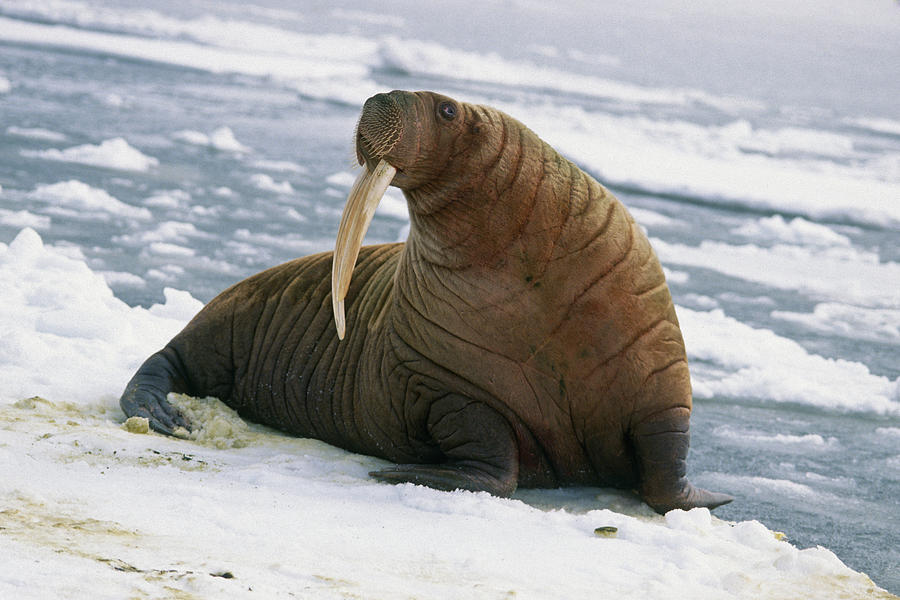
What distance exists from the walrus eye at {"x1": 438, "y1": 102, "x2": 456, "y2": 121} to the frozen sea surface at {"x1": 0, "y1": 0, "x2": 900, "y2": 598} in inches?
43.4

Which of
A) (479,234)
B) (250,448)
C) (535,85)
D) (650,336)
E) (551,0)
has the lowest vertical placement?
(250,448)

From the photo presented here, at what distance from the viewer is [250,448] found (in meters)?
3.88

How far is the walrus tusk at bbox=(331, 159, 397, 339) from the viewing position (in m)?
3.31

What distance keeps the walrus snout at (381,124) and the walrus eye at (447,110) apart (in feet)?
0.50

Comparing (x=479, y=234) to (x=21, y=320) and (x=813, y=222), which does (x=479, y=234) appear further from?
(x=813, y=222)

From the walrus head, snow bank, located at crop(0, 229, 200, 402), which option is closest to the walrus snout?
the walrus head

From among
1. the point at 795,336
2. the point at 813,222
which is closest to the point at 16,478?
the point at 795,336

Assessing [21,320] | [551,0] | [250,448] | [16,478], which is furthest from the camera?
[551,0]

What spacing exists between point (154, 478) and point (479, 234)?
3.84ft

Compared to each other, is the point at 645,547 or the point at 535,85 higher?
the point at 535,85

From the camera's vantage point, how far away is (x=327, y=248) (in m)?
7.65

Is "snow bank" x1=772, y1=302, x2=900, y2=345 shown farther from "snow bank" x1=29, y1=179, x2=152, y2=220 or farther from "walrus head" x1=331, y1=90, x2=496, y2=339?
"snow bank" x1=29, y1=179, x2=152, y2=220

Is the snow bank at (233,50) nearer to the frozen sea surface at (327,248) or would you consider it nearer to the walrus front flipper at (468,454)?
the frozen sea surface at (327,248)

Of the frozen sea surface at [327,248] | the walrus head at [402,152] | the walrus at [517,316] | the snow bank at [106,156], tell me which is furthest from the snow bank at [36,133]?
the walrus head at [402,152]
